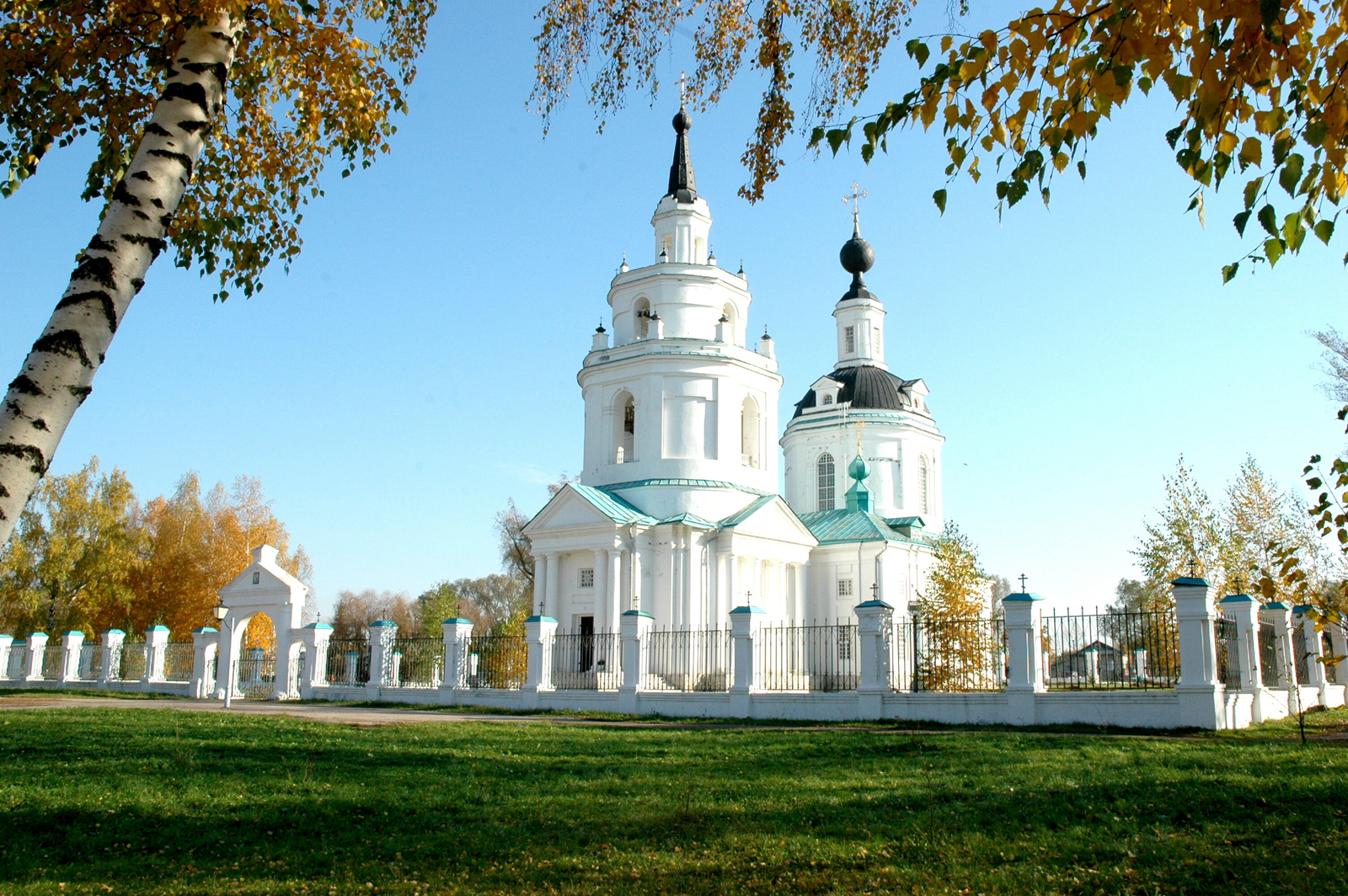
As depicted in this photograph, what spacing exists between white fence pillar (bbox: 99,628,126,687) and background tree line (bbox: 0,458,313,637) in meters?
10.8

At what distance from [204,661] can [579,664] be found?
9903mm

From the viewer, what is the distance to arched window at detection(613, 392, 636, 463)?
30.2 meters

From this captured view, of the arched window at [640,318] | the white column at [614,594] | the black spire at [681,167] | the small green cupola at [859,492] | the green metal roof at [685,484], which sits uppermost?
the black spire at [681,167]

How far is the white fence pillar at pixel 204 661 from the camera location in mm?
25144

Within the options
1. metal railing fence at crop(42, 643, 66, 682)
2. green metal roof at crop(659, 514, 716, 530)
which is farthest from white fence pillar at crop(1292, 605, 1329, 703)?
metal railing fence at crop(42, 643, 66, 682)

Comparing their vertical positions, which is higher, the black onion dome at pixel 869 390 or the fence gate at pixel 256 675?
the black onion dome at pixel 869 390

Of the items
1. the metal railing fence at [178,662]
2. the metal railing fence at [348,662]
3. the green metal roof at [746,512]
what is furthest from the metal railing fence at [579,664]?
the metal railing fence at [178,662]

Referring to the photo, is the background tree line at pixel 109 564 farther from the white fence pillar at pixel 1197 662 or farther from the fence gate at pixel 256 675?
the white fence pillar at pixel 1197 662

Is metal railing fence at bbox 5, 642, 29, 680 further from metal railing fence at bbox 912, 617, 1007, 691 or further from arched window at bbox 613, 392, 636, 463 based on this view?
metal railing fence at bbox 912, 617, 1007, 691

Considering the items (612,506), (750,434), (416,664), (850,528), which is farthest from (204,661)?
(850,528)

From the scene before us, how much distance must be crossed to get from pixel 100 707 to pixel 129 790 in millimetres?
12449

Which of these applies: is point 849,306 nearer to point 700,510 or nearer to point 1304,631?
point 700,510

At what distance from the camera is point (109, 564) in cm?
3831

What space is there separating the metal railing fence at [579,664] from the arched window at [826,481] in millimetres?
19001
